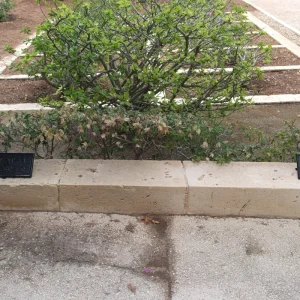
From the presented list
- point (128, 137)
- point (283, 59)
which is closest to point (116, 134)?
point (128, 137)

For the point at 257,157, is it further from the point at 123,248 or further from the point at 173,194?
the point at 123,248

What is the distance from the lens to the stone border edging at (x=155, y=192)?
11.4 feet

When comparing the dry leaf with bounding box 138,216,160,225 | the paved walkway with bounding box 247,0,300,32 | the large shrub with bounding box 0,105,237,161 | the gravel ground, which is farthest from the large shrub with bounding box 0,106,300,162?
the paved walkway with bounding box 247,0,300,32

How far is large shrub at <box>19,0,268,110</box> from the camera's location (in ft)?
11.6

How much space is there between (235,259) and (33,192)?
1.67m

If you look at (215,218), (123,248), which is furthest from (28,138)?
(215,218)

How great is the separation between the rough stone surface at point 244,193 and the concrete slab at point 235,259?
83 mm

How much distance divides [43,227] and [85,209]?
367 mm

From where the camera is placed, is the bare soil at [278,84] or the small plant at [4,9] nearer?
the bare soil at [278,84]

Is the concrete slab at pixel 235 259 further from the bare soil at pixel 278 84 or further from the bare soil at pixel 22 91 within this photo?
the bare soil at pixel 22 91

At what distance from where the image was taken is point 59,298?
2738 mm

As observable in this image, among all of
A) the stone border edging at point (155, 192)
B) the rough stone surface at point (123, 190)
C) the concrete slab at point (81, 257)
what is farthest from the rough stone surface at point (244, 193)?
the concrete slab at point (81, 257)

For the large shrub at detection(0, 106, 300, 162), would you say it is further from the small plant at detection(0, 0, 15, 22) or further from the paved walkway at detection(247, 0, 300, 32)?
the small plant at detection(0, 0, 15, 22)

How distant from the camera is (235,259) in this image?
3105 millimetres
